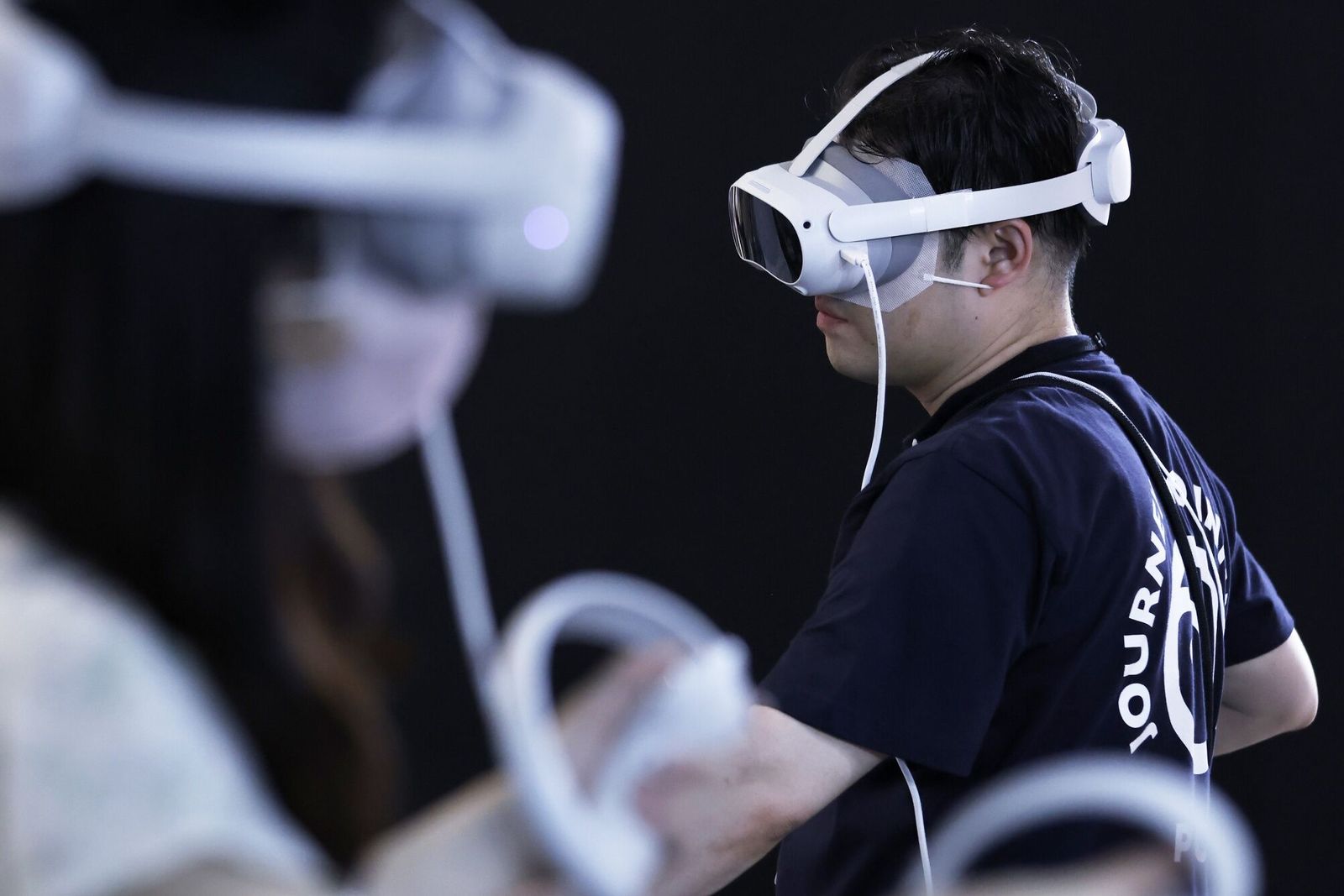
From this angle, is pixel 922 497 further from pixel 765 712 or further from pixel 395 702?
pixel 395 702

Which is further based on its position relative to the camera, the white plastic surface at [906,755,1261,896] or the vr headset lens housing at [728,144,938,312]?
the vr headset lens housing at [728,144,938,312]

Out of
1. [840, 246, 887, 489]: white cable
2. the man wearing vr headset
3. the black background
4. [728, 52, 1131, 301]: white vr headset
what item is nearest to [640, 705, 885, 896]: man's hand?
the man wearing vr headset

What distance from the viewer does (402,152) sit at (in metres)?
0.62

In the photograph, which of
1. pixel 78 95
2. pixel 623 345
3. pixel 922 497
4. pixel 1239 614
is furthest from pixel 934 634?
pixel 623 345

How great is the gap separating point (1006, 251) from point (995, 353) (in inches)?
4.8

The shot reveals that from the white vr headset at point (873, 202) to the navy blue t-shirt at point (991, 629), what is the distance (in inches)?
9.0

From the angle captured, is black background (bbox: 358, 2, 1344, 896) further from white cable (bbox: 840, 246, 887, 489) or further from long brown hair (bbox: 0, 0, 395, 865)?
long brown hair (bbox: 0, 0, 395, 865)

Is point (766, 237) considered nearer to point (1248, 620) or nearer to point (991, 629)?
point (991, 629)

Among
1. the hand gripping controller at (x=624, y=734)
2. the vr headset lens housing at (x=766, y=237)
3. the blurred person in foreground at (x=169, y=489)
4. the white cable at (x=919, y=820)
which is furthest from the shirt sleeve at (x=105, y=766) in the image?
the vr headset lens housing at (x=766, y=237)

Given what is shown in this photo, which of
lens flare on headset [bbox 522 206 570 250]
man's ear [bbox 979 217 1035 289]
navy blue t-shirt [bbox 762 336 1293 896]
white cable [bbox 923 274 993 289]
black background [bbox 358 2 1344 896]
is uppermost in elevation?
lens flare on headset [bbox 522 206 570 250]

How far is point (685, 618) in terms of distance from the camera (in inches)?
29.1

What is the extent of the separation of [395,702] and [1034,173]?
1.67m

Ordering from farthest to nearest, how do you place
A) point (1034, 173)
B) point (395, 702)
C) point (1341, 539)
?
point (1341, 539) < point (395, 702) < point (1034, 173)

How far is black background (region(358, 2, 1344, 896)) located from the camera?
9.03 feet
